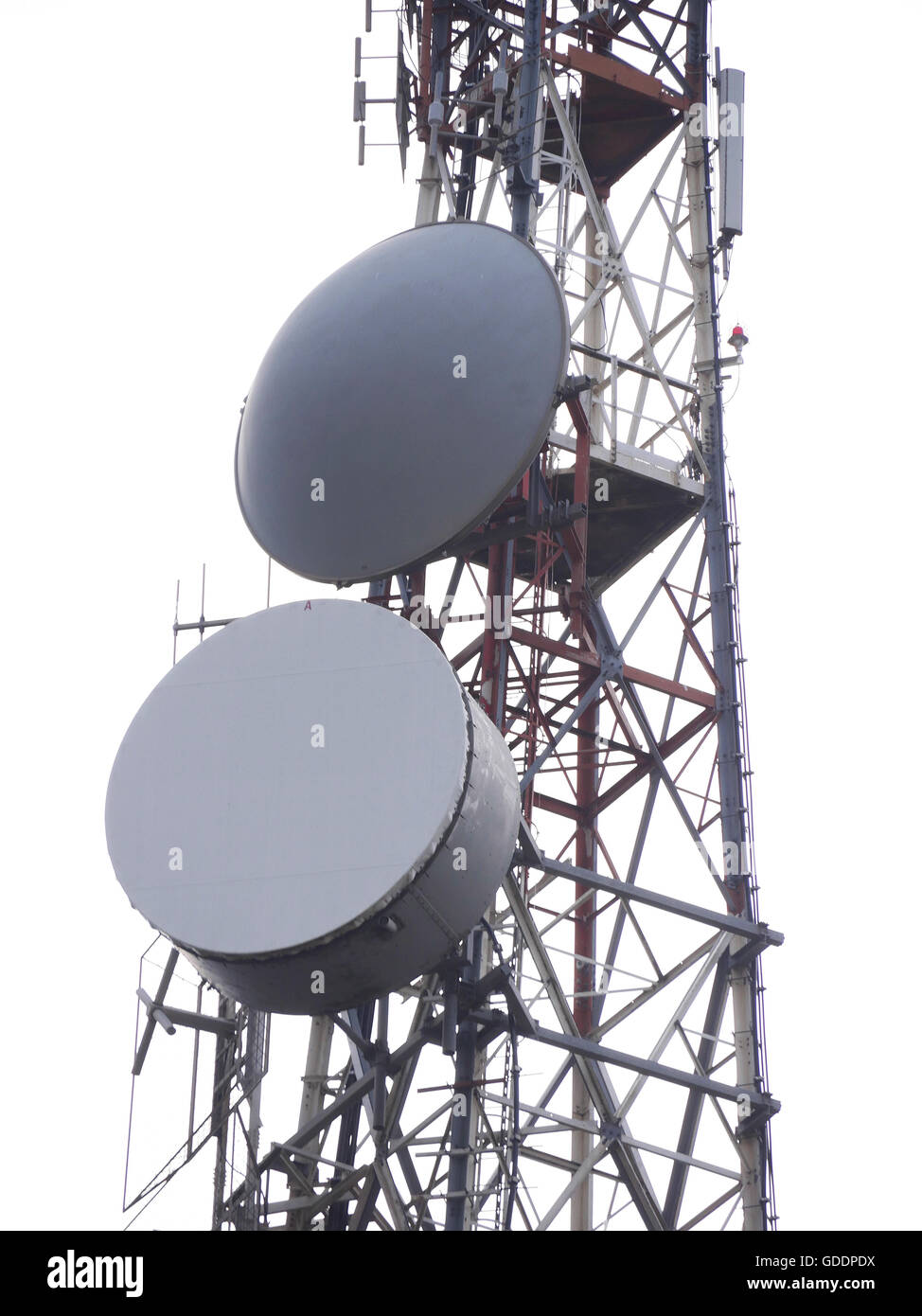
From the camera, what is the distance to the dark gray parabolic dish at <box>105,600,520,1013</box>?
2252 cm

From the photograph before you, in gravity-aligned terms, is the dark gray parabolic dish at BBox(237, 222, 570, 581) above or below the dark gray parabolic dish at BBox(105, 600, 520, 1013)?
above

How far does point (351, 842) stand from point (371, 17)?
13073mm

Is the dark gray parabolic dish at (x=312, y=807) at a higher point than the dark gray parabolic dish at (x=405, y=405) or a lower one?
lower

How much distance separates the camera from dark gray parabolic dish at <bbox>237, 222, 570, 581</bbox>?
84.8ft

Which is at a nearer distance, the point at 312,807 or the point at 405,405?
the point at 312,807

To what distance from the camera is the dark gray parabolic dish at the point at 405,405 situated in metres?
25.8

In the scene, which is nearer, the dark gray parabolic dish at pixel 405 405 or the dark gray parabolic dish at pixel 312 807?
the dark gray parabolic dish at pixel 312 807

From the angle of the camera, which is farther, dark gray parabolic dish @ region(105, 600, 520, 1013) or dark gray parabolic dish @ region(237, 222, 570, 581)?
dark gray parabolic dish @ region(237, 222, 570, 581)

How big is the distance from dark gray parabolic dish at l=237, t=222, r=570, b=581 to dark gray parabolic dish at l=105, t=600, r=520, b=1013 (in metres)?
2.24

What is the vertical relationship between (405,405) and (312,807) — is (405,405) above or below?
above

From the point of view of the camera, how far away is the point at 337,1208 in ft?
85.8

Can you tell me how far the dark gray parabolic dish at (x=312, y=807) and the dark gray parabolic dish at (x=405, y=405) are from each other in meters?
2.24

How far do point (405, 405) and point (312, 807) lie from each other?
512 centimetres

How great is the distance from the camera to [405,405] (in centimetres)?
2625
